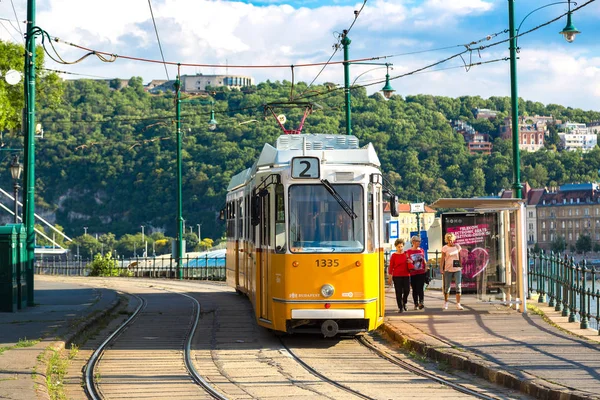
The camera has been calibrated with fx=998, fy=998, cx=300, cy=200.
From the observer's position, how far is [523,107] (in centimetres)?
12594

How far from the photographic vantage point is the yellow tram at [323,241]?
15672 millimetres

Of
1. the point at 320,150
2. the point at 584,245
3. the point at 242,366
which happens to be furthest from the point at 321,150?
the point at 584,245

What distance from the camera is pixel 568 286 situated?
18.4 meters

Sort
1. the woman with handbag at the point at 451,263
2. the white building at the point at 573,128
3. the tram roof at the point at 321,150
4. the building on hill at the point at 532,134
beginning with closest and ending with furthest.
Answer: the tram roof at the point at 321,150
the woman with handbag at the point at 451,263
the building on hill at the point at 532,134
the white building at the point at 573,128

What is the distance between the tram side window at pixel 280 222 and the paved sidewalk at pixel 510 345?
2.41 metres

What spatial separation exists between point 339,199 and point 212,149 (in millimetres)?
75048

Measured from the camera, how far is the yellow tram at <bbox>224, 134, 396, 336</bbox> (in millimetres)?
15672

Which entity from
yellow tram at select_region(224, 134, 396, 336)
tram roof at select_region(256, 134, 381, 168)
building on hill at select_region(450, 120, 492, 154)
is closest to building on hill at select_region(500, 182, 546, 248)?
building on hill at select_region(450, 120, 492, 154)

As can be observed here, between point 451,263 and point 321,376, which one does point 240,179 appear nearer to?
point 451,263

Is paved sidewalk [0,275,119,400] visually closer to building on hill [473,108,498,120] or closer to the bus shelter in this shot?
the bus shelter

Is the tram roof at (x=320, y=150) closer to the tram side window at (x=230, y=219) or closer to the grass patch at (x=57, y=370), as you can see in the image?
the grass patch at (x=57, y=370)

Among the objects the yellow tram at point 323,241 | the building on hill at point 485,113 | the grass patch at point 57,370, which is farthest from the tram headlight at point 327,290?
the building on hill at point 485,113

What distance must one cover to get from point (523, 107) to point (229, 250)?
105m

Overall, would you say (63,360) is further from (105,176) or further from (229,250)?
(105,176)
